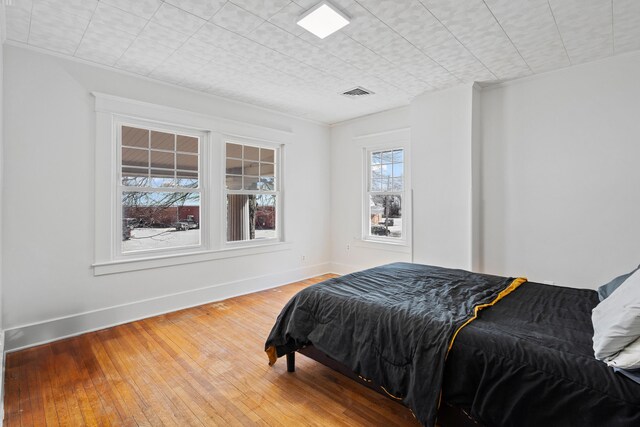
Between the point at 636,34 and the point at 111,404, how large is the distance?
16.0 feet

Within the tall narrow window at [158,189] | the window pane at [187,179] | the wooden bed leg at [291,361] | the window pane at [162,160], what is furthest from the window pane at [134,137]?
the wooden bed leg at [291,361]

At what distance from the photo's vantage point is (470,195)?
3758 millimetres

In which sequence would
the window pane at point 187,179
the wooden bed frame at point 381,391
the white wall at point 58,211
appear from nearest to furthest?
1. the wooden bed frame at point 381,391
2. the white wall at point 58,211
3. the window pane at point 187,179

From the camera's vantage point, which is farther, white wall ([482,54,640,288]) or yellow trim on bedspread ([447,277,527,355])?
Answer: white wall ([482,54,640,288])

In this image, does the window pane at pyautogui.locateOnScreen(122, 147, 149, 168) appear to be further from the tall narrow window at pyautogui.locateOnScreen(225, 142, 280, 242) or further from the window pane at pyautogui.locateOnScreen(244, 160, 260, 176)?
the window pane at pyautogui.locateOnScreen(244, 160, 260, 176)

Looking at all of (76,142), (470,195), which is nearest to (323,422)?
(470,195)

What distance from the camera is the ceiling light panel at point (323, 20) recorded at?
2262mm

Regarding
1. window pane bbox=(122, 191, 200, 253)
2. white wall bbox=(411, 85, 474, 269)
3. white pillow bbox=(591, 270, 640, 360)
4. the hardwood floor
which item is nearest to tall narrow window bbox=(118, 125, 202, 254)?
window pane bbox=(122, 191, 200, 253)

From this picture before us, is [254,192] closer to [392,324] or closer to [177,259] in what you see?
[177,259]

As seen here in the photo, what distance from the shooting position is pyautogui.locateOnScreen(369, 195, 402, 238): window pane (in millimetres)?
4938

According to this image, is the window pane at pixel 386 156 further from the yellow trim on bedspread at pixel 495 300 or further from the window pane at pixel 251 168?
the yellow trim on bedspread at pixel 495 300

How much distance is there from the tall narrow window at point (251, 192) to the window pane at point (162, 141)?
0.74 m

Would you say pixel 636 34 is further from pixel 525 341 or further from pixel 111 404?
pixel 111 404

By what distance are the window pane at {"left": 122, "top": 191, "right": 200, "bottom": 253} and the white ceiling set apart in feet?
4.47
